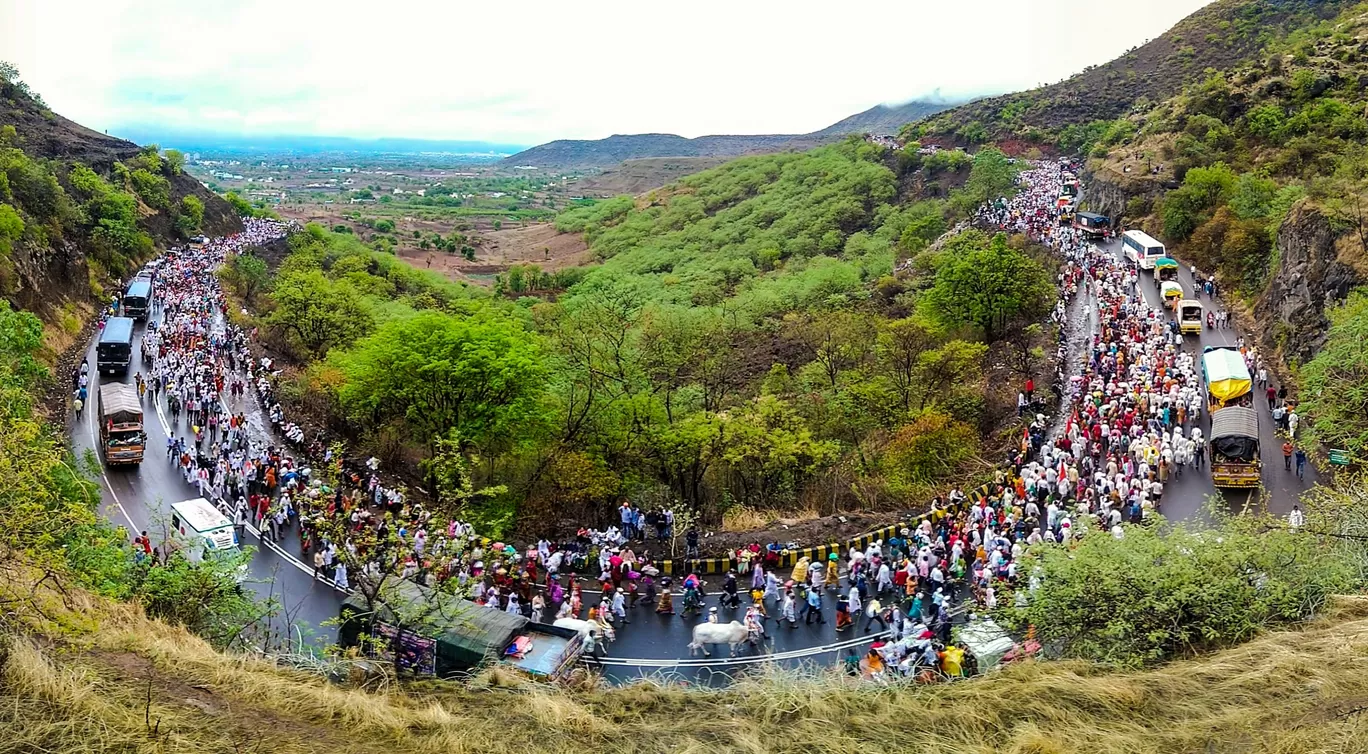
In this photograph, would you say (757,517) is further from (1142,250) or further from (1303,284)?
(1142,250)

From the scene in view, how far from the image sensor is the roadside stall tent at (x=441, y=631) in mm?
14163

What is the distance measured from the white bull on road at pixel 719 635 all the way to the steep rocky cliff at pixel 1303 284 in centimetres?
2304

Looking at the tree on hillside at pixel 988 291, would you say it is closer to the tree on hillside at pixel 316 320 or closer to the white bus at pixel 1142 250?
the white bus at pixel 1142 250

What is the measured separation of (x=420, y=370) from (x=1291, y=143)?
5042 cm

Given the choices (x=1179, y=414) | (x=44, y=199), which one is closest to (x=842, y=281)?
(x=1179, y=414)

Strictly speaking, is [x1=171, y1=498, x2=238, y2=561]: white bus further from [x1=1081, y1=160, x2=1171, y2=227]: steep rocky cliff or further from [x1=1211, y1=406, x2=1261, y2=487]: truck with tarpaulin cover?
[x1=1081, y1=160, x2=1171, y2=227]: steep rocky cliff

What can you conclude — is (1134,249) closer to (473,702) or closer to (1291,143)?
(1291,143)

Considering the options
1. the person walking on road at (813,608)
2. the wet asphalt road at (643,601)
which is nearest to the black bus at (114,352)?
the wet asphalt road at (643,601)

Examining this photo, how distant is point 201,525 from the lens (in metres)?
21.1

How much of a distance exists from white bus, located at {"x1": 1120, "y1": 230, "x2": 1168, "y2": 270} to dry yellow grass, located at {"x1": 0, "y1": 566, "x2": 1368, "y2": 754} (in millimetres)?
36830

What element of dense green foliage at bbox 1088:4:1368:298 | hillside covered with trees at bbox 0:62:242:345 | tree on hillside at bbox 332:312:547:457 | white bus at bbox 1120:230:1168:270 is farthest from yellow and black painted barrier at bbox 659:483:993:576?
hillside covered with trees at bbox 0:62:242:345

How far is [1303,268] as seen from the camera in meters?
33.9

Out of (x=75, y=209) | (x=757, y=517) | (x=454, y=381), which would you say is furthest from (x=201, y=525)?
(x=75, y=209)

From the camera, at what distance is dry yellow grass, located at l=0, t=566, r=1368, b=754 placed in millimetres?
8969
